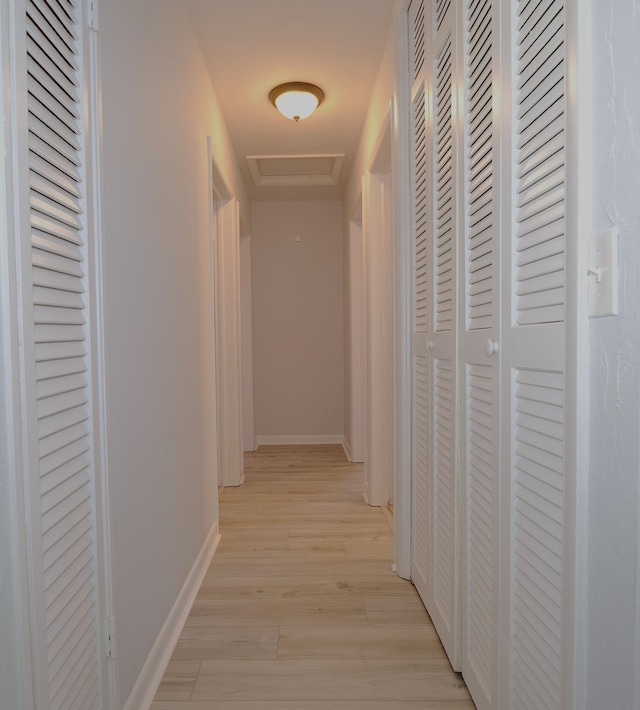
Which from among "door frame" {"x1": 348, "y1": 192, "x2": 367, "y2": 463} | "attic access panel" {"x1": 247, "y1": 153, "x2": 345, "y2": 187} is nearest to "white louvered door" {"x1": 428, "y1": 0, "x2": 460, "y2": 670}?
"attic access panel" {"x1": 247, "y1": 153, "x2": 345, "y2": 187}

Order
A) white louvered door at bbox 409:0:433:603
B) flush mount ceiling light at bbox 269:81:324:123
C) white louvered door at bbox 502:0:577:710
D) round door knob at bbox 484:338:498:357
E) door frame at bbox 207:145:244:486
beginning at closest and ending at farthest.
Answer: white louvered door at bbox 502:0:577:710 → round door knob at bbox 484:338:498:357 → white louvered door at bbox 409:0:433:603 → flush mount ceiling light at bbox 269:81:324:123 → door frame at bbox 207:145:244:486

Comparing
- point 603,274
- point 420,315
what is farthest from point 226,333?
point 603,274

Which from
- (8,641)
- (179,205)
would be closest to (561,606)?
(8,641)

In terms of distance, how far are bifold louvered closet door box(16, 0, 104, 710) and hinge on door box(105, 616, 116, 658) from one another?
21 mm

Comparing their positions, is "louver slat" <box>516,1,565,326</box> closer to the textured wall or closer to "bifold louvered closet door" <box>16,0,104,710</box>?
the textured wall

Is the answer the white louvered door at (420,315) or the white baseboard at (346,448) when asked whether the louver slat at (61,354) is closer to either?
the white louvered door at (420,315)

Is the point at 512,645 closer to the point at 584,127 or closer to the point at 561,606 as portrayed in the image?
the point at 561,606

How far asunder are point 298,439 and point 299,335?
42.3 inches

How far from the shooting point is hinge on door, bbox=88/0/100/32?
1205 mm

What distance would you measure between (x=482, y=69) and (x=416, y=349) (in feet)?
3.52

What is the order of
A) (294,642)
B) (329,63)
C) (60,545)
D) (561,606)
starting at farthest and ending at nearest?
1. (329,63)
2. (294,642)
3. (60,545)
4. (561,606)

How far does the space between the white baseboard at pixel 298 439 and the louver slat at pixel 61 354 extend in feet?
13.5

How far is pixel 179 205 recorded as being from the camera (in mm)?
2084

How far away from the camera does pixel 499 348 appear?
1.18 m
